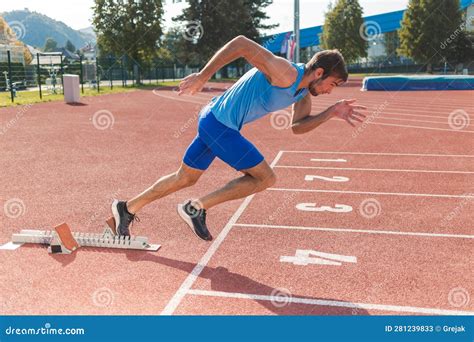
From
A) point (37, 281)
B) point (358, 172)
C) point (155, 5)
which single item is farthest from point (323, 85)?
point (155, 5)

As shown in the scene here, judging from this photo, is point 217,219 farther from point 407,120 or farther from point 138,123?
point 407,120

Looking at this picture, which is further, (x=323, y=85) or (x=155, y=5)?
(x=155, y=5)

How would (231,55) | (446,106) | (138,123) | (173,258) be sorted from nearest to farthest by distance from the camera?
1. (231,55)
2. (173,258)
3. (138,123)
4. (446,106)

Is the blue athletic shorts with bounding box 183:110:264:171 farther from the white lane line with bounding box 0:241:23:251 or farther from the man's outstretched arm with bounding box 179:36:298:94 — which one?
Answer: the white lane line with bounding box 0:241:23:251

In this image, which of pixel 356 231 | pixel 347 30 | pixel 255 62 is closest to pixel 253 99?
pixel 255 62

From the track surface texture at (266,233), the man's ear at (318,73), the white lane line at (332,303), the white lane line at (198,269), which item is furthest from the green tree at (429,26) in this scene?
the white lane line at (332,303)

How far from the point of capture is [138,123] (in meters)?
16.0

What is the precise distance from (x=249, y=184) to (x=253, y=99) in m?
0.77

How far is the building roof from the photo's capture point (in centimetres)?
6631

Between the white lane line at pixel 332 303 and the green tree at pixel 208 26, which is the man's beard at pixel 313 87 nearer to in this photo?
the white lane line at pixel 332 303

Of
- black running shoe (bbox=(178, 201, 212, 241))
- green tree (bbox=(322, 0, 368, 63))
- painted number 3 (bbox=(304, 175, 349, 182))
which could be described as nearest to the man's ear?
black running shoe (bbox=(178, 201, 212, 241))

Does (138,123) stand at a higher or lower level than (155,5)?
lower

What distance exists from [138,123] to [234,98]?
40.4ft

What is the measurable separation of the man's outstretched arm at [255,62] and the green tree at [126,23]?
4221 cm
